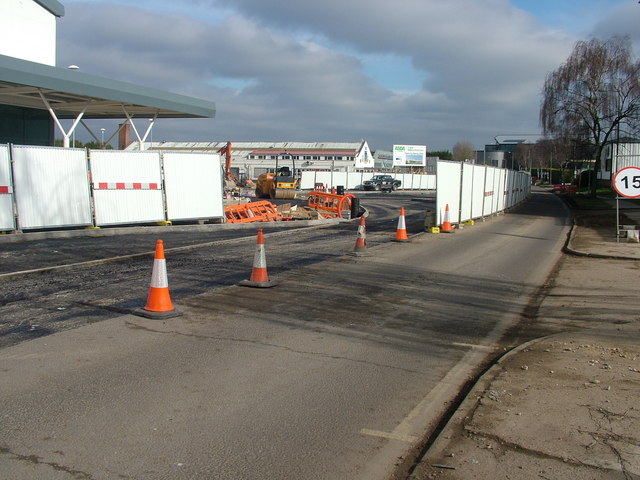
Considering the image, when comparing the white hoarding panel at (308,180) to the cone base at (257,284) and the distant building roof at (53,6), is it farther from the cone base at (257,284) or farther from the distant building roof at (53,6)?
the cone base at (257,284)

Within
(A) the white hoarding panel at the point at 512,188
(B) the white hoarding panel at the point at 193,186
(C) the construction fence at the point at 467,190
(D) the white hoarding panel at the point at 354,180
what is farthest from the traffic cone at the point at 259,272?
(D) the white hoarding panel at the point at 354,180

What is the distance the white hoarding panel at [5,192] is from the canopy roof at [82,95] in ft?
15.2

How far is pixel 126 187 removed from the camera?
17094 mm

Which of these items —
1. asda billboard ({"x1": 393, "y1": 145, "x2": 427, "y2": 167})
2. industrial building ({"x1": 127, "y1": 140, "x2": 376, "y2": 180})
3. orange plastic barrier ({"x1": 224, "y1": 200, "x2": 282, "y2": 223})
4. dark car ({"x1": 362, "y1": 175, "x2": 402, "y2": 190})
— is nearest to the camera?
orange plastic barrier ({"x1": 224, "y1": 200, "x2": 282, "y2": 223})

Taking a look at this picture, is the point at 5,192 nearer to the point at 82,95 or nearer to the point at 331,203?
the point at 82,95

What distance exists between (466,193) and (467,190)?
0.65ft

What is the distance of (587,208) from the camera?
117ft

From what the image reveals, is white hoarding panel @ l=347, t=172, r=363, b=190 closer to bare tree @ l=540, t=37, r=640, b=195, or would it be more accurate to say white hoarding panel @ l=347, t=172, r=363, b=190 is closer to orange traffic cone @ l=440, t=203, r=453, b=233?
bare tree @ l=540, t=37, r=640, b=195

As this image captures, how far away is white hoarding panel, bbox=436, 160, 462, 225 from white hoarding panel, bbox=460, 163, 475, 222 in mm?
384

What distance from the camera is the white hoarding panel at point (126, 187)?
1650 cm

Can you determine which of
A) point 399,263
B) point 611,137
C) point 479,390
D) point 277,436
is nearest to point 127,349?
point 277,436

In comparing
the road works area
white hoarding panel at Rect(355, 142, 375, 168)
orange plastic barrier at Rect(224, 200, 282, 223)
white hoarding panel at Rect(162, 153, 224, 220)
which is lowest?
the road works area

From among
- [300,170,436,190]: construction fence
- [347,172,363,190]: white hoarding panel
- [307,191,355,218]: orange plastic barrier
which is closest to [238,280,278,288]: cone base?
[307,191,355,218]: orange plastic barrier

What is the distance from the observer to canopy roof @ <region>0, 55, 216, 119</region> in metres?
18.2
